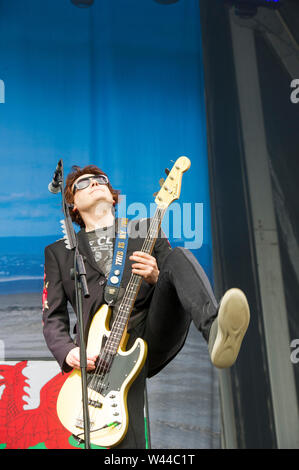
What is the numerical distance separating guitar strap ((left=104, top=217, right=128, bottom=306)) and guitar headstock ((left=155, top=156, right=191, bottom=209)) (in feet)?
0.60

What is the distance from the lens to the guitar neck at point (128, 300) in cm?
188

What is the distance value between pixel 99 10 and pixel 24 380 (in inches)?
89.0

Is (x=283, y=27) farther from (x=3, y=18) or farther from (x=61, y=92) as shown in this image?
(x=3, y=18)

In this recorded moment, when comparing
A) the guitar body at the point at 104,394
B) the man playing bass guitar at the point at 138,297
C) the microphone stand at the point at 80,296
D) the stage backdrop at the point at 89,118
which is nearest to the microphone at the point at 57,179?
the microphone stand at the point at 80,296

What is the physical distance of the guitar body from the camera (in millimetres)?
1755

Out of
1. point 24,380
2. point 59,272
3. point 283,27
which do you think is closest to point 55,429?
point 24,380

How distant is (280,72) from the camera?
3062 mm

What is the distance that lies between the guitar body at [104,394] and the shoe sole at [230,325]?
1.51 feet

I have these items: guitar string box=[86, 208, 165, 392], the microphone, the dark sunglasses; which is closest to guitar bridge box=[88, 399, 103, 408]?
guitar string box=[86, 208, 165, 392]

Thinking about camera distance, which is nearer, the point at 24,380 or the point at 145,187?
the point at 24,380

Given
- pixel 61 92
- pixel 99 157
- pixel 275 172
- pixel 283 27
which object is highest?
A: pixel 283 27
